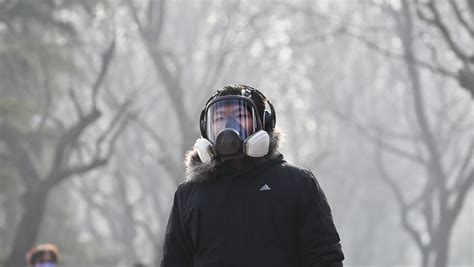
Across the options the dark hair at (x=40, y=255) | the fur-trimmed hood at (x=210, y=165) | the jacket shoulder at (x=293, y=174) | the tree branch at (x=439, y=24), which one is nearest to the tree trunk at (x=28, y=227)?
the tree branch at (x=439, y=24)


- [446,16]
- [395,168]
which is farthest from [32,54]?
[395,168]

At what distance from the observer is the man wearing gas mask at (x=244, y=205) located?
390 centimetres

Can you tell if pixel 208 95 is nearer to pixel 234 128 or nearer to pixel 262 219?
pixel 234 128

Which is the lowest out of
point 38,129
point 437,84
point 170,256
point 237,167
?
point 170,256

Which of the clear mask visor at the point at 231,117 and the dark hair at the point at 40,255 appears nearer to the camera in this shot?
the clear mask visor at the point at 231,117

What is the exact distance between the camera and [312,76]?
101ft

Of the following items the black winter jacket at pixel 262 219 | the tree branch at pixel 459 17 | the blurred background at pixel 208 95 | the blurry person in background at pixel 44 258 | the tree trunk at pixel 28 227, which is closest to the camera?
the black winter jacket at pixel 262 219

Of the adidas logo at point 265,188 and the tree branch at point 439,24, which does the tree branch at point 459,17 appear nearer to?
the tree branch at point 439,24

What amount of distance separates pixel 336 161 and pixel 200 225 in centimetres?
3758

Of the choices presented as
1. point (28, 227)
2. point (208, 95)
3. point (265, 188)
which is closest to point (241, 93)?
point (265, 188)

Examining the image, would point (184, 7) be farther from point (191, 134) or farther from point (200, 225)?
point (200, 225)

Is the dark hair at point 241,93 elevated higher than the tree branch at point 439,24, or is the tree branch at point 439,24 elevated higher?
the tree branch at point 439,24

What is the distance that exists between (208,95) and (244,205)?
23.5 meters

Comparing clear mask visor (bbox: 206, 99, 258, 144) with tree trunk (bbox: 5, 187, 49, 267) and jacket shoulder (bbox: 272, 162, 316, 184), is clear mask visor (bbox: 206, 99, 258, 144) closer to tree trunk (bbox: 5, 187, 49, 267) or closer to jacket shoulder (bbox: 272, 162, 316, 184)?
jacket shoulder (bbox: 272, 162, 316, 184)
